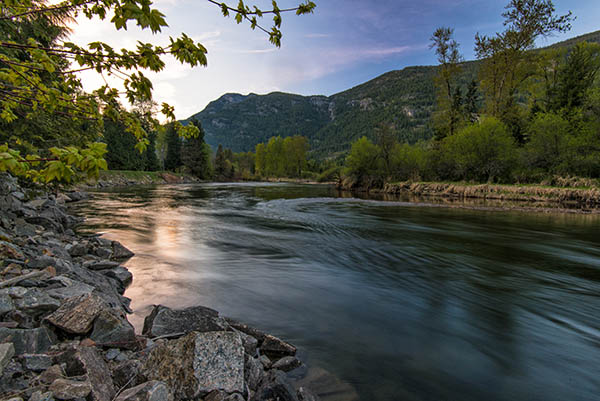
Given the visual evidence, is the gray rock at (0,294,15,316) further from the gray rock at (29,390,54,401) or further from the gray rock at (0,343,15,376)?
the gray rock at (29,390,54,401)

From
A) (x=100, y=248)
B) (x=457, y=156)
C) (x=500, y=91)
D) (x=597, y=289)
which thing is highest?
(x=500, y=91)

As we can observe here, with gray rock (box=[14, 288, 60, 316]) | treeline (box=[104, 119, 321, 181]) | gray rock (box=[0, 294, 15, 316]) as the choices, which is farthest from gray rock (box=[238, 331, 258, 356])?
treeline (box=[104, 119, 321, 181])

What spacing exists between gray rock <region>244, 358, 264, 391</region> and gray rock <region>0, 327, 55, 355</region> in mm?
1926

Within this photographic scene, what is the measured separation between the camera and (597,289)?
5980 mm

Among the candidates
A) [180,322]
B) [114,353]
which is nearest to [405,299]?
[180,322]

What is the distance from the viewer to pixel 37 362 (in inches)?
92.5

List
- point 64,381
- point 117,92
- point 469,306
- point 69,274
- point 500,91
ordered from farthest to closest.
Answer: point 500,91 < point 469,306 < point 69,274 < point 117,92 < point 64,381

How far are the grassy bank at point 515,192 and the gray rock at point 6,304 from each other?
102ft

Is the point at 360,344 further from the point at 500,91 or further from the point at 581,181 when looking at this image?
the point at 500,91

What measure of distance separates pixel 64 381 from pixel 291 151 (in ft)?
310

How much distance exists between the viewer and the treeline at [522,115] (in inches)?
997

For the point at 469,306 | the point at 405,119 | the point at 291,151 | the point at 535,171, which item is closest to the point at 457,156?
the point at 535,171

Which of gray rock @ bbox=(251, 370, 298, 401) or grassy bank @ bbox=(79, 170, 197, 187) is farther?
grassy bank @ bbox=(79, 170, 197, 187)

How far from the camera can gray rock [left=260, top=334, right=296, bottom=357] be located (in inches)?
136
